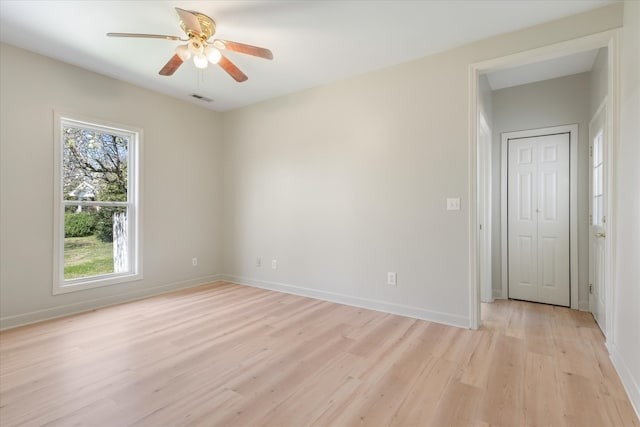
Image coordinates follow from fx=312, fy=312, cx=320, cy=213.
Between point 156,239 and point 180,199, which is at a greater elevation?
point 180,199

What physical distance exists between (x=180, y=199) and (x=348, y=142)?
2.55 metres

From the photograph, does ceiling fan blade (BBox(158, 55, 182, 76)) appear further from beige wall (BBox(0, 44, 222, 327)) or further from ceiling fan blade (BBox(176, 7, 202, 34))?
beige wall (BBox(0, 44, 222, 327))

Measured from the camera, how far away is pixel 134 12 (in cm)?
249

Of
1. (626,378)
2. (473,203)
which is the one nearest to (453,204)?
(473,203)

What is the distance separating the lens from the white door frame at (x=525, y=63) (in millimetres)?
2373

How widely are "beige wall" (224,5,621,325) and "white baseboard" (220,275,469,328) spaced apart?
0.04 ft

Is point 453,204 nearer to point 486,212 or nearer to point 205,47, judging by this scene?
point 486,212

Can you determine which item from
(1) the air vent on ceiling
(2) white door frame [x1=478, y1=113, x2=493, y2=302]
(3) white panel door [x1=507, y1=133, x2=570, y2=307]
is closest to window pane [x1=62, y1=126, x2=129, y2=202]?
(1) the air vent on ceiling

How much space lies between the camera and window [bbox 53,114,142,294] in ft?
11.1

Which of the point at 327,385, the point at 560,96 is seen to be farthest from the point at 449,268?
the point at 560,96

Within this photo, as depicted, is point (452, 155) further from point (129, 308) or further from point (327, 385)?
point (129, 308)

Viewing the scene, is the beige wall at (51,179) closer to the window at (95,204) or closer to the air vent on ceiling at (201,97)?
the window at (95,204)

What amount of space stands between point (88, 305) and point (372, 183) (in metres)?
3.51

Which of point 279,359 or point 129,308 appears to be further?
point 129,308
